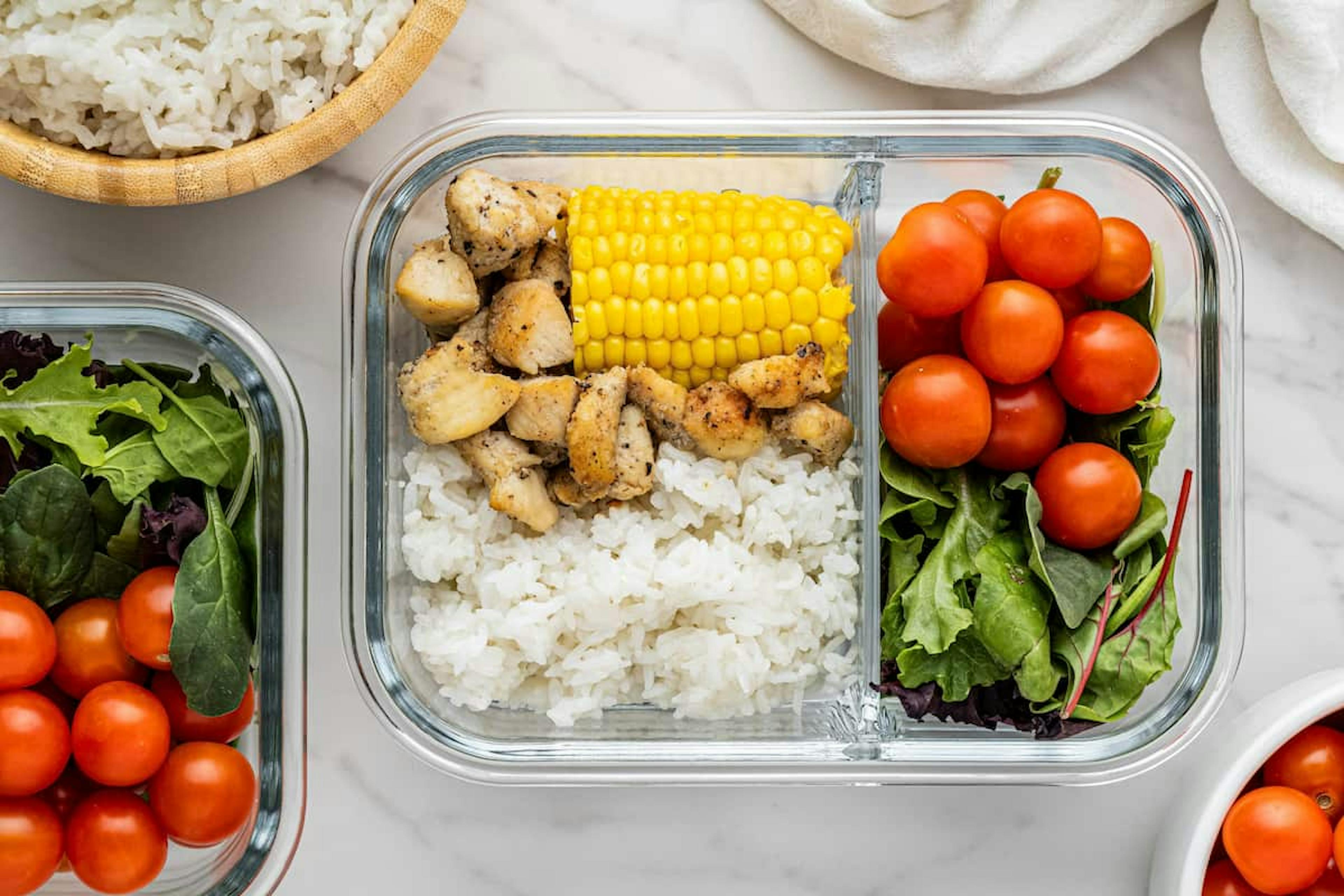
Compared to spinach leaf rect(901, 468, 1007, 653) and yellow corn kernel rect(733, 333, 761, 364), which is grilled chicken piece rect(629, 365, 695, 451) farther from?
spinach leaf rect(901, 468, 1007, 653)

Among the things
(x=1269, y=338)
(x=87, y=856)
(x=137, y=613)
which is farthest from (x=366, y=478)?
(x=1269, y=338)

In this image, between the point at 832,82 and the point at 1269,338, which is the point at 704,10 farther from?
the point at 1269,338

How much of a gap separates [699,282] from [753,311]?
93 millimetres

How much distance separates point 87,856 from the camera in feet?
6.10

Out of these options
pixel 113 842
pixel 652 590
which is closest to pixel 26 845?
pixel 113 842

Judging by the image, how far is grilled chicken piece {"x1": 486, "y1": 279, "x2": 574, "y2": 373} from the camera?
1.94m

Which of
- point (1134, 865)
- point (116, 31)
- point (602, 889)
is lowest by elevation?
point (602, 889)

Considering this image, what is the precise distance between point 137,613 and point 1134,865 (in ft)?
5.50

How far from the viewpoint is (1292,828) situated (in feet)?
6.40

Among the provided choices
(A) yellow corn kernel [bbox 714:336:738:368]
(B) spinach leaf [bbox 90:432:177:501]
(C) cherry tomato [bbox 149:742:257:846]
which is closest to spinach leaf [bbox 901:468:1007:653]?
(A) yellow corn kernel [bbox 714:336:738:368]

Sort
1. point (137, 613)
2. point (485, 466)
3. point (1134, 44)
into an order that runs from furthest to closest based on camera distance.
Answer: point (1134, 44) < point (485, 466) < point (137, 613)

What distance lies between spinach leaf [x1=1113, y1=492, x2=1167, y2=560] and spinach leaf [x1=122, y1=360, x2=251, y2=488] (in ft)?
4.42

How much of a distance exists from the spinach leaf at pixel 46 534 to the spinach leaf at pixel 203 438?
0.44 feet

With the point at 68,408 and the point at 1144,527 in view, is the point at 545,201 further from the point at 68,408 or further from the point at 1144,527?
the point at 1144,527
